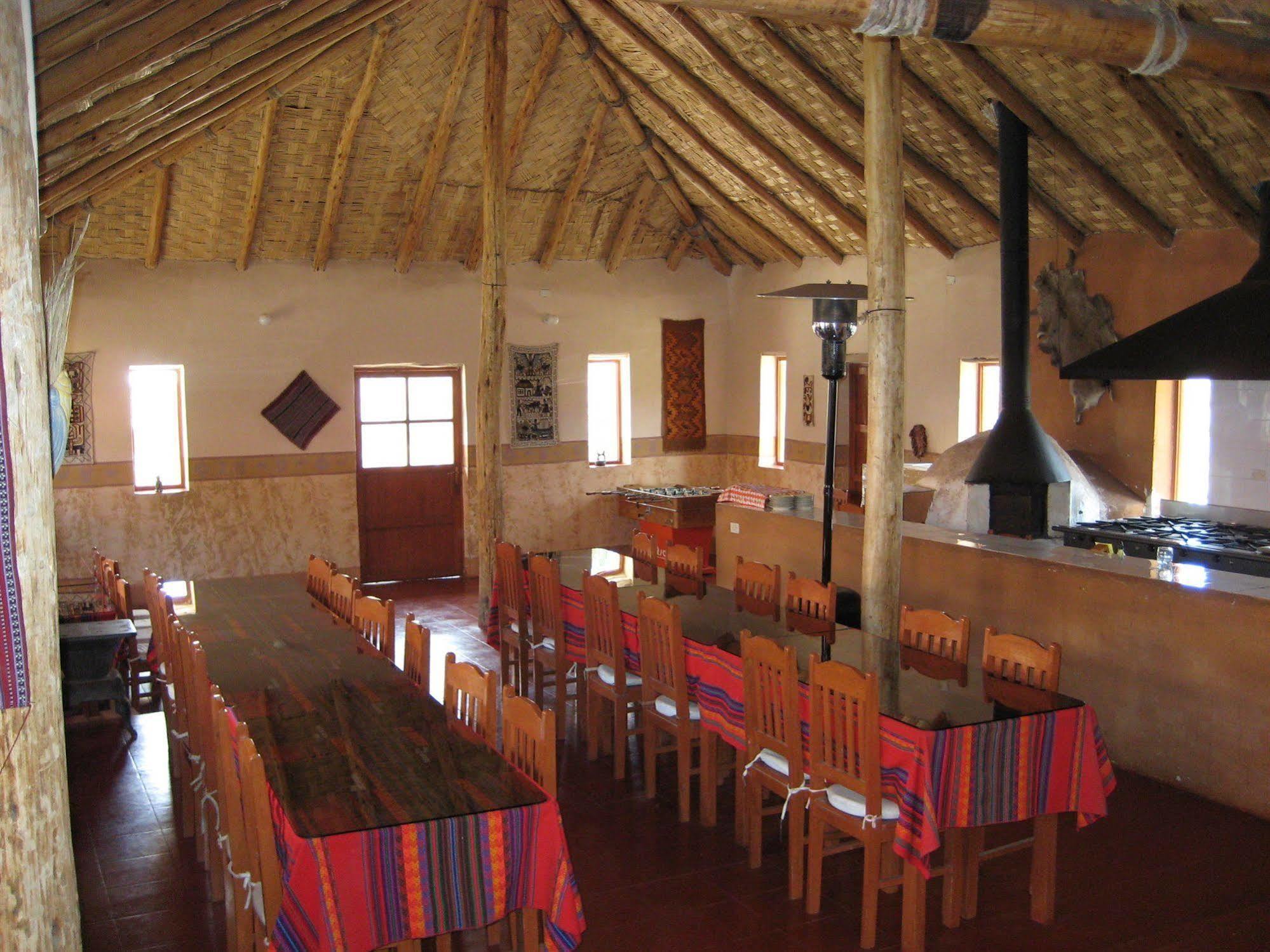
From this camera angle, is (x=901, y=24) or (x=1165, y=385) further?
(x=1165, y=385)

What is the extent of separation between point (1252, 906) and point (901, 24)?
348 cm

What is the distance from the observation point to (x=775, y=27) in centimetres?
755

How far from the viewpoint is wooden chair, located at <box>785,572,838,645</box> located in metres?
5.40

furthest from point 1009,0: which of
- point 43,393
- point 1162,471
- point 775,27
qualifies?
point 1162,471

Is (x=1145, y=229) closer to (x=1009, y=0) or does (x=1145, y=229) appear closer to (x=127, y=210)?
(x=1009, y=0)

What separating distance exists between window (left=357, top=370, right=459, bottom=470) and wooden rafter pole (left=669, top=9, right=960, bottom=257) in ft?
14.7

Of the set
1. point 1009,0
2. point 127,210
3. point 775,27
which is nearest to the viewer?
point 1009,0

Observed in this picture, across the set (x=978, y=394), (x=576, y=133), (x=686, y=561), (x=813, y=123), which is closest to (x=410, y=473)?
(x=576, y=133)

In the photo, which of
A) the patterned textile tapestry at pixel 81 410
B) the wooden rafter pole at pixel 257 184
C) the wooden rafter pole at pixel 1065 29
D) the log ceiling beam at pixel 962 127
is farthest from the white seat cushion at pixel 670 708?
the patterned textile tapestry at pixel 81 410

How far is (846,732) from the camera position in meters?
3.98

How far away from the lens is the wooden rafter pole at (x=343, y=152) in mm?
8500

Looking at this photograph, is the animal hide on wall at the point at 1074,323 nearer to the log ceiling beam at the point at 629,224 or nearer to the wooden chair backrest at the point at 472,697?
the log ceiling beam at the point at 629,224

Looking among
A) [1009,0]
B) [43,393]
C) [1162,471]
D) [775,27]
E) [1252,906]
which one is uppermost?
[775,27]

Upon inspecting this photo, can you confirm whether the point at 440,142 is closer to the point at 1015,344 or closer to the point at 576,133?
the point at 576,133
